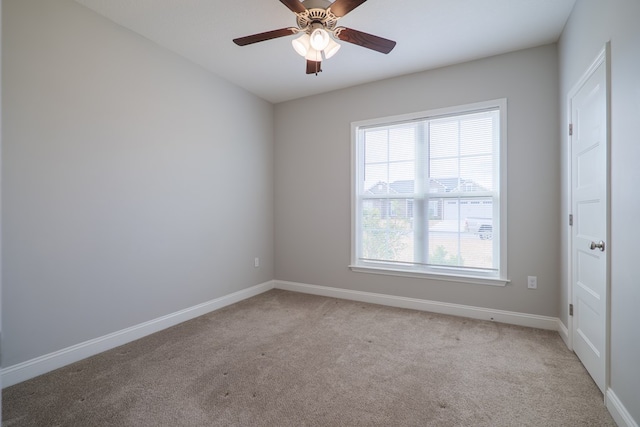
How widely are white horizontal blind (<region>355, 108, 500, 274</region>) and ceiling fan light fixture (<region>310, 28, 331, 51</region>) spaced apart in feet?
5.81

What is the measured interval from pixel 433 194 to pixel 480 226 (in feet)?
1.92

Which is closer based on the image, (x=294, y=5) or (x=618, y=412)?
(x=618, y=412)

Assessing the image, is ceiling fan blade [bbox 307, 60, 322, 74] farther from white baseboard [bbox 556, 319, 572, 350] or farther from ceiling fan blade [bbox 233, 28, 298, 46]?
white baseboard [bbox 556, 319, 572, 350]

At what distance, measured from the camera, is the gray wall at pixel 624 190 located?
5.85ft

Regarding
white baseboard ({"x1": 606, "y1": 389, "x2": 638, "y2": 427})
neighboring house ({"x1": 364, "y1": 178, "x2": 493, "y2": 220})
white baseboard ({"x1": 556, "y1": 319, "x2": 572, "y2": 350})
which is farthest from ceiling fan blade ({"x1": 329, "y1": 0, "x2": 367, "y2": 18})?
white baseboard ({"x1": 556, "y1": 319, "x2": 572, "y2": 350})

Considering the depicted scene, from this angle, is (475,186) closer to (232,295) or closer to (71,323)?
(232,295)

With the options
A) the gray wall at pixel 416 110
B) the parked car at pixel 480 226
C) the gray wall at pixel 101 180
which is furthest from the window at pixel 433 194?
the gray wall at pixel 101 180

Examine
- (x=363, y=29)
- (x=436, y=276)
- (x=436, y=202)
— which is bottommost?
(x=436, y=276)

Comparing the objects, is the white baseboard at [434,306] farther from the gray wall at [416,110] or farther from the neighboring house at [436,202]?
the neighboring house at [436,202]

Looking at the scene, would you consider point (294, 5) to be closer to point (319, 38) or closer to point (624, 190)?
point (319, 38)

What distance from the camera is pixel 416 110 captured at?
376 centimetres

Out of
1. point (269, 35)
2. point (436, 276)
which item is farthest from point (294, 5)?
point (436, 276)

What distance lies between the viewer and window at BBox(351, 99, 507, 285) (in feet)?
11.3

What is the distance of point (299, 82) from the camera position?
4.01 m
